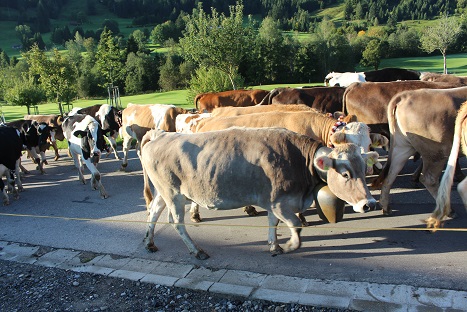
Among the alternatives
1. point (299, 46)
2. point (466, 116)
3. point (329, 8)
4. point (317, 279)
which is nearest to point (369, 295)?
point (317, 279)

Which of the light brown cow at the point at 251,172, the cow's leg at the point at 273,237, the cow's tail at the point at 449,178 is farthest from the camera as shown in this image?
the cow's leg at the point at 273,237

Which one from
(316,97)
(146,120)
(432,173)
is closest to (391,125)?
(432,173)

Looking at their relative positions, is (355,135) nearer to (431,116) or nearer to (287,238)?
(431,116)

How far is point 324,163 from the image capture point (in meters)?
4.88

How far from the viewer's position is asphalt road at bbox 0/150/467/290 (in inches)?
201

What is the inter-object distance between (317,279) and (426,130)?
3.30m

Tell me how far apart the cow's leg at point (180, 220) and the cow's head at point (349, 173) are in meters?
2.10

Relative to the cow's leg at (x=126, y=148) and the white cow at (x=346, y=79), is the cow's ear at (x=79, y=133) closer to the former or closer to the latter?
the cow's leg at (x=126, y=148)

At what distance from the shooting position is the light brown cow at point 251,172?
505 cm

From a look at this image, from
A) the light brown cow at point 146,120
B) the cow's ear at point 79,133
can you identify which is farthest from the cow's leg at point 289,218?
the light brown cow at point 146,120

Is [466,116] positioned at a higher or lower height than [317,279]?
higher

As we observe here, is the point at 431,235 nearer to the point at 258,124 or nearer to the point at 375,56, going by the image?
the point at 258,124

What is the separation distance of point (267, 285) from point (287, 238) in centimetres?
150

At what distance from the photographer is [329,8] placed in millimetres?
148625
